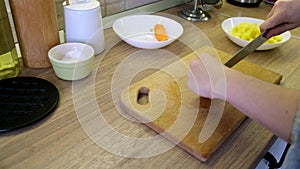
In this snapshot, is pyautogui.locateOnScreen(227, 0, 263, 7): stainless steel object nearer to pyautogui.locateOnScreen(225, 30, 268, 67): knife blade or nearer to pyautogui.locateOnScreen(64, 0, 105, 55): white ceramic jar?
pyautogui.locateOnScreen(225, 30, 268, 67): knife blade

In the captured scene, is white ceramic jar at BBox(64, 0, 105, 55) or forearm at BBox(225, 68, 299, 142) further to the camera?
white ceramic jar at BBox(64, 0, 105, 55)

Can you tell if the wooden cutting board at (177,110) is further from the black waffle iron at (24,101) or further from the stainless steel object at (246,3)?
the stainless steel object at (246,3)

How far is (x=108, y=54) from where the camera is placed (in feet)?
2.59

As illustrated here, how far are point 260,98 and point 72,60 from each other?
0.41 meters

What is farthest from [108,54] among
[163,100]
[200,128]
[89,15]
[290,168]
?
[290,168]

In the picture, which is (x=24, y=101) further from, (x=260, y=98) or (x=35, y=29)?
(x=260, y=98)

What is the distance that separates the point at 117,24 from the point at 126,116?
→ 396 millimetres

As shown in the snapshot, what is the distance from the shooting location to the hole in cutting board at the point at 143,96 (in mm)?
611

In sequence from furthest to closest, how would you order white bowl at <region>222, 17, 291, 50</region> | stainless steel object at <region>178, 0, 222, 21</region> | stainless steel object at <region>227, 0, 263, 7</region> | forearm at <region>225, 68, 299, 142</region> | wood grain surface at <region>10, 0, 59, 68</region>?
1. stainless steel object at <region>227, 0, 263, 7</region>
2. stainless steel object at <region>178, 0, 222, 21</region>
3. white bowl at <region>222, 17, 291, 50</region>
4. wood grain surface at <region>10, 0, 59, 68</region>
5. forearm at <region>225, 68, 299, 142</region>

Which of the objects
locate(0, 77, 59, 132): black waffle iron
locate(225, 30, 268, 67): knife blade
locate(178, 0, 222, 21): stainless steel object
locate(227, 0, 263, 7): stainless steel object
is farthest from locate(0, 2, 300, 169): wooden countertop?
locate(227, 0, 263, 7): stainless steel object

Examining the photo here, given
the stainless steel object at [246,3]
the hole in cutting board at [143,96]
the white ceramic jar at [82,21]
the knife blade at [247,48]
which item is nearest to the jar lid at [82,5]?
the white ceramic jar at [82,21]

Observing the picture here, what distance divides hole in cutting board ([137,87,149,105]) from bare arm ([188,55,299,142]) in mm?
109

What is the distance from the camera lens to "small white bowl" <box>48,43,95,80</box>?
0.62m

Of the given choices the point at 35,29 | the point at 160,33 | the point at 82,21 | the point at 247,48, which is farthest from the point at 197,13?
the point at 35,29
